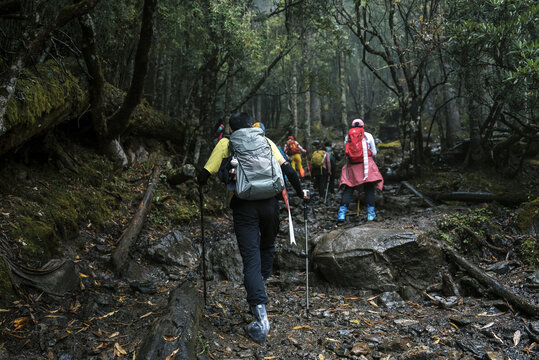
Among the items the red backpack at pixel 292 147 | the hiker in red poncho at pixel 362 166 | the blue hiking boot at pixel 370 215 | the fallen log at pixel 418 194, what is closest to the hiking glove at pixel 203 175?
the hiker in red poncho at pixel 362 166

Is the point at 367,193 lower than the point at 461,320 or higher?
higher

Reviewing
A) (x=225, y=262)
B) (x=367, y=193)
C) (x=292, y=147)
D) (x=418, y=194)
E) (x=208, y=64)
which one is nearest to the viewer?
(x=225, y=262)

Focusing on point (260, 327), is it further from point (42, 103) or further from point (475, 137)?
point (475, 137)

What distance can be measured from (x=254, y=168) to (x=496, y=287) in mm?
4132

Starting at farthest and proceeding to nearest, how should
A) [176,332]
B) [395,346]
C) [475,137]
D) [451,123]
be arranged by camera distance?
[451,123] < [475,137] < [395,346] < [176,332]

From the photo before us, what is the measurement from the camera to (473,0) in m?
9.45

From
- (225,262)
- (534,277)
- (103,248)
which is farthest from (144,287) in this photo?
(534,277)

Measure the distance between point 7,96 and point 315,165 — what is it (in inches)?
420

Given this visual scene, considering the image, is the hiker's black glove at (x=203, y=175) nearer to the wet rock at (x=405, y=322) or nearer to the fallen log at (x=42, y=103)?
the fallen log at (x=42, y=103)

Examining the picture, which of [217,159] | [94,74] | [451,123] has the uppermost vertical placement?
[94,74]

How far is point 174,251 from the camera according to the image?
7.34 m

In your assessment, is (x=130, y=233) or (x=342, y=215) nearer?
(x=130, y=233)

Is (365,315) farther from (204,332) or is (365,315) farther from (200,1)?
(200,1)

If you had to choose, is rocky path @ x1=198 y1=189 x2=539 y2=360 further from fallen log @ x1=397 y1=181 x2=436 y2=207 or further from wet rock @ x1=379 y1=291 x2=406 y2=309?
fallen log @ x1=397 y1=181 x2=436 y2=207
